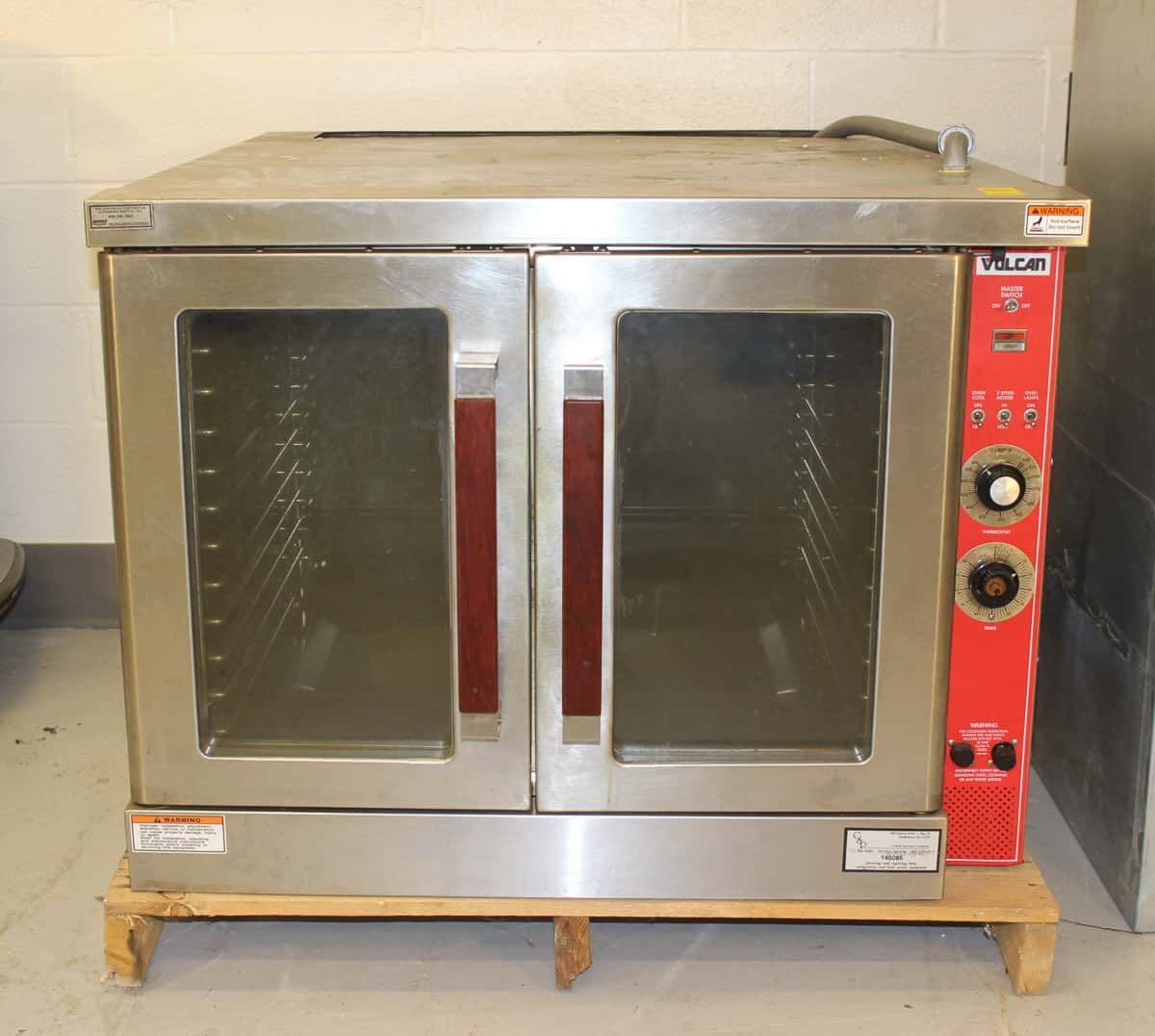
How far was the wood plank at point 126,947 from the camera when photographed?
147 centimetres

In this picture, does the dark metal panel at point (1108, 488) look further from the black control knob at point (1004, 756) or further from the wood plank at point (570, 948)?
the wood plank at point (570, 948)

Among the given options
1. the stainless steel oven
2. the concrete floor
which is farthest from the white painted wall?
the concrete floor

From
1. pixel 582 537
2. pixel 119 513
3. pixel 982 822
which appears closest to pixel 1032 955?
pixel 982 822

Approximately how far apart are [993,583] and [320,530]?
0.69m

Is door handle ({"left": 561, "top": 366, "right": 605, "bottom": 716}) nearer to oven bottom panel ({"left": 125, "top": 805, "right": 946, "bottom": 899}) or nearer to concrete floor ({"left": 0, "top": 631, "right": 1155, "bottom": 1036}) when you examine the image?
oven bottom panel ({"left": 125, "top": 805, "right": 946, "bottom": 899})

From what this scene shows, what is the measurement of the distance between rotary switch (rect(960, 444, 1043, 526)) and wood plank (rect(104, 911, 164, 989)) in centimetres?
98

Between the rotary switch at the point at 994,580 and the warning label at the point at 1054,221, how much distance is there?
0.32 metres

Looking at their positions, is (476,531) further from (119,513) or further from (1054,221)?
(1054,221)

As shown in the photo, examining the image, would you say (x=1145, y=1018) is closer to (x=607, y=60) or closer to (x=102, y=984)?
(x=102, y=984)

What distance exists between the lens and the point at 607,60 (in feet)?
7.13

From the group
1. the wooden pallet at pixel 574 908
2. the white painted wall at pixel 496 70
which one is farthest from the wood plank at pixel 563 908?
the white painted wall at pixel 496 70

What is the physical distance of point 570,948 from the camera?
58.2 inches

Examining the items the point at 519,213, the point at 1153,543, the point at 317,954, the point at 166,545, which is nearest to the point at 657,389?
the point at 519,213

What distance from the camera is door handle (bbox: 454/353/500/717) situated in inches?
50.8
